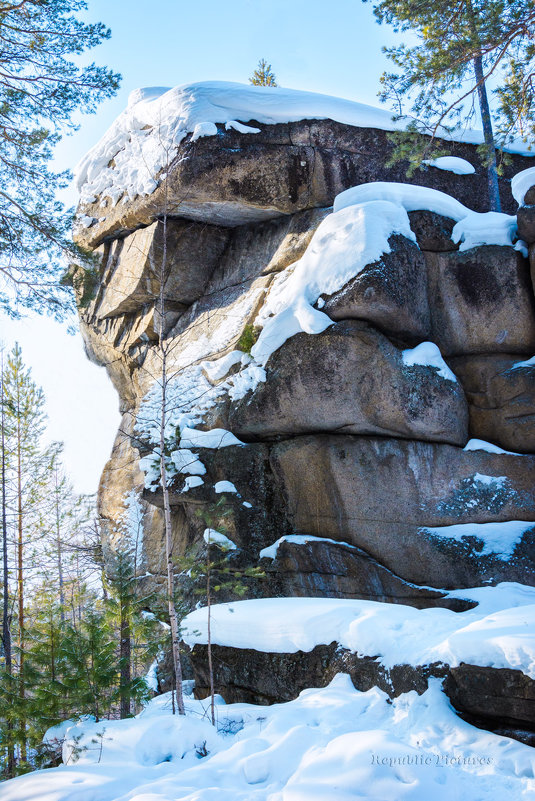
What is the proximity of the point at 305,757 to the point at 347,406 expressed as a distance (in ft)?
20.6

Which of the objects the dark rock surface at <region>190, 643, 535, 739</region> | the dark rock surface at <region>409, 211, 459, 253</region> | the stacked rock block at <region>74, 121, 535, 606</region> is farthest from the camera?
the dark rock surface at <region>409, 211, 459, 253</region>

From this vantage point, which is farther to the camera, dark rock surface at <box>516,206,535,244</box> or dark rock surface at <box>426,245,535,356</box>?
dark rock surface at <box>426,245,535,356</box>

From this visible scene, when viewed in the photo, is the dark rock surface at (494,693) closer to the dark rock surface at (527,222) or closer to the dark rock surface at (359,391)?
the dark rock surface at (359,391)

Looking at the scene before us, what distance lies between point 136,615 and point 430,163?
11943 mm

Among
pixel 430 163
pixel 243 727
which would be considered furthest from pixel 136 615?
pixel 430 163

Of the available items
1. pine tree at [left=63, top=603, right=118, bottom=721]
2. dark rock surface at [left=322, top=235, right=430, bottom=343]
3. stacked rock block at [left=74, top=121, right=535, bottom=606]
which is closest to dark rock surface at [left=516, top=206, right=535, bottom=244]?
stacked rock block at [left=74, top=121, right=535, bottom=606]

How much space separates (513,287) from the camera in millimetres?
11000

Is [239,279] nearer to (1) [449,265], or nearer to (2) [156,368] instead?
(2) [156,368]

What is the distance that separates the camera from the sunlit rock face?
1004cm

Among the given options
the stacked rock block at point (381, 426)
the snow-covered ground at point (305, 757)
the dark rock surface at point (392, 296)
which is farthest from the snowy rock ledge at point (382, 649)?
the dark rock surface at point (392, 296)

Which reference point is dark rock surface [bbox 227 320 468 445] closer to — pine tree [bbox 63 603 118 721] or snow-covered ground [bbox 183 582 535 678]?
snow-covered ground [bbox 183 582 535 678]

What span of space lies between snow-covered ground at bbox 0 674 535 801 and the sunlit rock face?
13.1 feet

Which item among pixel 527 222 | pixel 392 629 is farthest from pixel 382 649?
pixel 527 222

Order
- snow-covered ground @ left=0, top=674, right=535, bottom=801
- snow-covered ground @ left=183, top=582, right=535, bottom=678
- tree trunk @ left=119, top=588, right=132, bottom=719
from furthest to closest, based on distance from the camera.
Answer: tree trunk @ left=119, top=588, right=132, bottom=719 < snow-covered ground @ left=183, top=582, right=535, bottom=678 < snow-covered ground @ left=0, top=674, right=535, bottom=801
